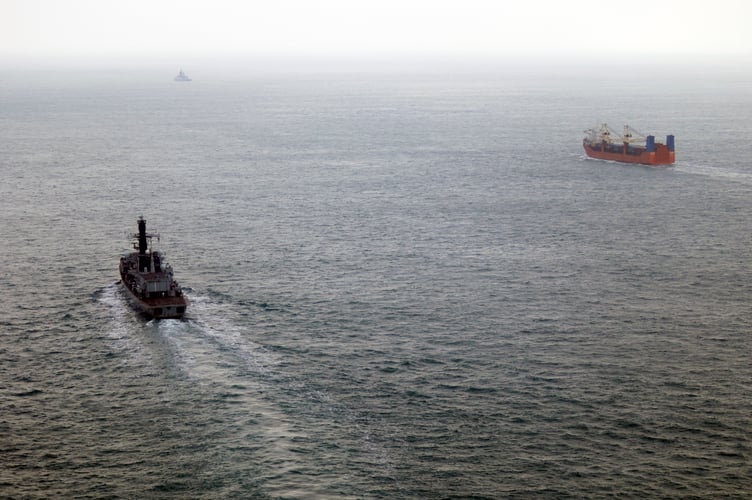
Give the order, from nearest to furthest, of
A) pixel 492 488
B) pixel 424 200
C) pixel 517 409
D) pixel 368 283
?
pixel 492 488, pixel 517 409, pixel 368 283, pixel 424 200

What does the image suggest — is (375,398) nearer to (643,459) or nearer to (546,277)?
(643,459)

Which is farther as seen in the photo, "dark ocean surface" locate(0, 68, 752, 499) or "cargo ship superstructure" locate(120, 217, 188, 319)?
"cargo ship superstructure" locate(120, 217, 188, 319)

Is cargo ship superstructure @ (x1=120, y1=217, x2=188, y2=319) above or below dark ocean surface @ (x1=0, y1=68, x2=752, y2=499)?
above

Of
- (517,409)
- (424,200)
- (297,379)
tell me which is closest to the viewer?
(517,409)

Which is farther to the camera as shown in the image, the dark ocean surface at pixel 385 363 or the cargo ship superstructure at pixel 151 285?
the cargo ship superstructure at pixel 151 285

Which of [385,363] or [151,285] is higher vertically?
[151,285]

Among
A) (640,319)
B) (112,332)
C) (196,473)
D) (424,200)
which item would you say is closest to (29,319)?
(112,332)

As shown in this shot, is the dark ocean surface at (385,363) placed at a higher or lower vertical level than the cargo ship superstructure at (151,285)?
lower

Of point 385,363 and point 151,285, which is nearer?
point 385,363
